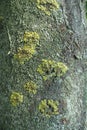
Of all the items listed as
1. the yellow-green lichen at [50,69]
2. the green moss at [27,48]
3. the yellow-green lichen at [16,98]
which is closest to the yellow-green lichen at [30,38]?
the green moss at [27,48]

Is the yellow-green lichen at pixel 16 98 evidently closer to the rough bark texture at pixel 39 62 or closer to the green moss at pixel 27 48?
the rough bark texture at pixel 39 62

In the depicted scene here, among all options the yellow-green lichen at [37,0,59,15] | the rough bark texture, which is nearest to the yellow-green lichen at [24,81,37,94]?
the rough bark texture

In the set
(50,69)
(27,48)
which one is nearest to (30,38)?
(27,48)

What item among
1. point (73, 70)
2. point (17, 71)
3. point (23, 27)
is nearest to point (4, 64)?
point (17, 71)


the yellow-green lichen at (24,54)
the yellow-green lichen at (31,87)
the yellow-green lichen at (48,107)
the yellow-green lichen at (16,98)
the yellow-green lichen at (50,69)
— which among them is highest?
the yellow-green lichen at (24,54)

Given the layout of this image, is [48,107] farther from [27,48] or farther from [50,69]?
[27,48]

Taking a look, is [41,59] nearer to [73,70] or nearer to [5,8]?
[73,70]
